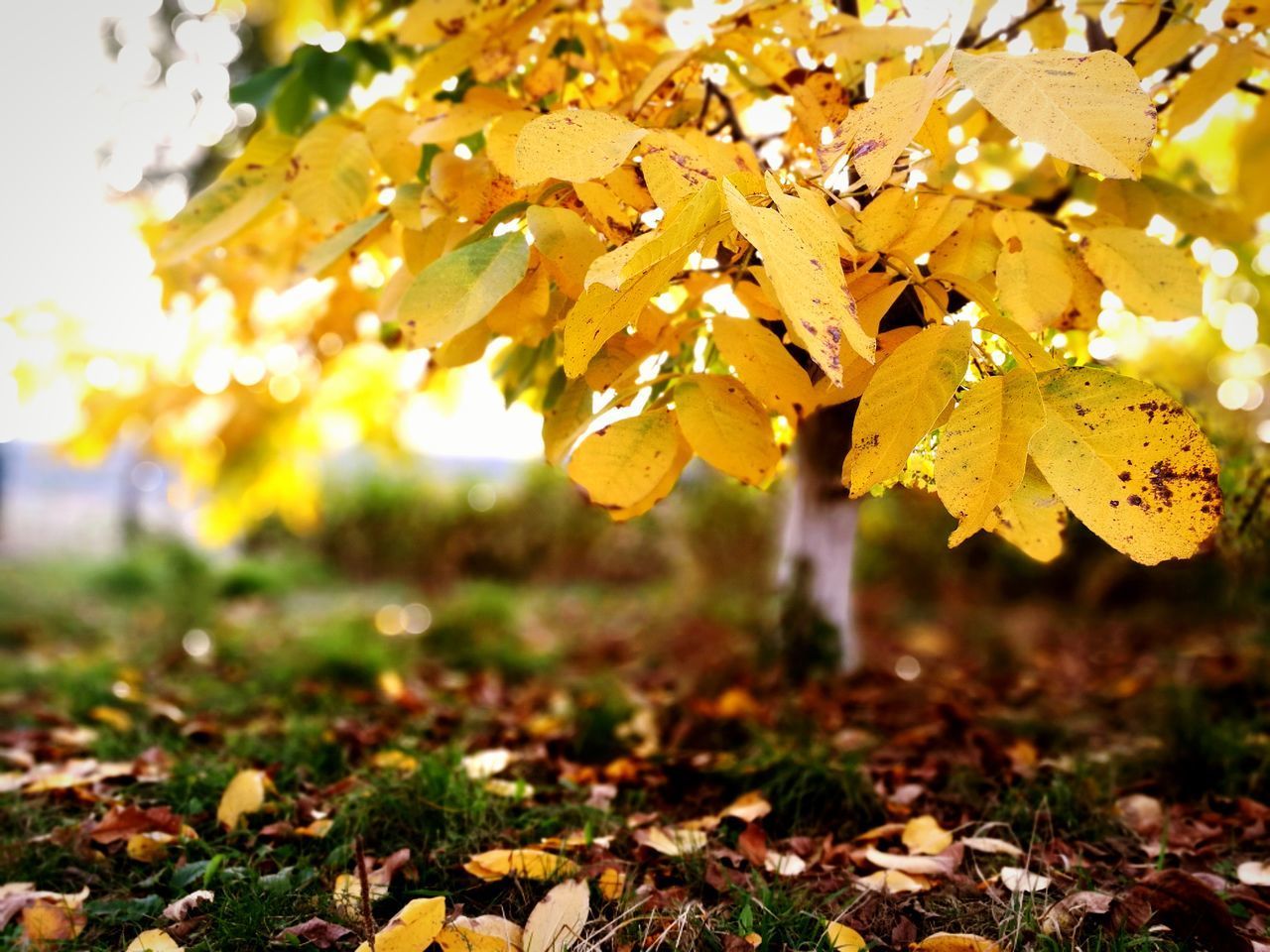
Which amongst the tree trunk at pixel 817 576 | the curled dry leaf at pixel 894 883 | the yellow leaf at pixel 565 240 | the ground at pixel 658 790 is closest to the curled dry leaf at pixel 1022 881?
the ground at pixel 658 790

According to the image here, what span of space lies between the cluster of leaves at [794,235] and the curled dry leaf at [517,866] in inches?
21.6

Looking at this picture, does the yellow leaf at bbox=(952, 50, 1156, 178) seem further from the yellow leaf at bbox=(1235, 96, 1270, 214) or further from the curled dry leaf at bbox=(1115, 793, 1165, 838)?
the curled dry leaf at bbox=(1115, 793, 1165, 838)

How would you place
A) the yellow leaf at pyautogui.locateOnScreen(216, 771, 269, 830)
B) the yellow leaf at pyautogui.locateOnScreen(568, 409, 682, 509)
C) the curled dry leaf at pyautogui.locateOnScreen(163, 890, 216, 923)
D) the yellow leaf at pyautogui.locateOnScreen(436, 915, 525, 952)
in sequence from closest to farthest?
1. the yellow leaf at pyautogui.locateOnScreen(568, 409, 682, 509)
2. the yellow leaf at pyautogui.locateOnScreen(436, 915, 525, 952)
3. the curled dry leaf at pyautogui.locateOnScreen(163, 890, 216, 923)
4. the yellow leaf at pyautogui.locateOnScreen(216, 771, 269, 830)

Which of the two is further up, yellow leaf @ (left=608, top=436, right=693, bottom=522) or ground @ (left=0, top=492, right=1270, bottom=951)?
yellow leaf @ (left=608, top=436, right=693, bottom=522)

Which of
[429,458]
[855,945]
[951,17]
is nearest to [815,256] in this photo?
[951,17]

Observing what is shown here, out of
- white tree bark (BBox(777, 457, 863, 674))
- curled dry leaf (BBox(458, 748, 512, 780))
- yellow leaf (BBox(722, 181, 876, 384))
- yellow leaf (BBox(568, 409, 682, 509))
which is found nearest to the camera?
yellow leaf (BBox(722, 181, 876, 384))

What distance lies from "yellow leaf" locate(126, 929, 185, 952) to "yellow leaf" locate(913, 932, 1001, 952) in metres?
0.93

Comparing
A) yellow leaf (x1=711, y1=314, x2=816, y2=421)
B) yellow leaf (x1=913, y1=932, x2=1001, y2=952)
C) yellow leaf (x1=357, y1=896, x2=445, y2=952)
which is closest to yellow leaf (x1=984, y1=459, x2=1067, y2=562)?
yellow leaf (x1=711, y1=314, x2=816, y2=421)

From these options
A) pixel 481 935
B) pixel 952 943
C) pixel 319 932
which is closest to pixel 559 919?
pixel 481 935

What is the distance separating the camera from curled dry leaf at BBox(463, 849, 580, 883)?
1309 mm

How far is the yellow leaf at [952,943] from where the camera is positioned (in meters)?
1.15

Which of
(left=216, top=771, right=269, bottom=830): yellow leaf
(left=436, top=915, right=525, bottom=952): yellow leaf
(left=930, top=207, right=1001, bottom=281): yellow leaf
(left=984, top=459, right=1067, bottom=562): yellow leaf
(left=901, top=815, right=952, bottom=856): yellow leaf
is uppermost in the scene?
(left=930, top=207, right=1001, bottom=281): yellow leaf

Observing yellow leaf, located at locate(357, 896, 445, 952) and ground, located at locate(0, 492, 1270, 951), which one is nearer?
yellow leaf, located at locate(357, 896, 445, 952)

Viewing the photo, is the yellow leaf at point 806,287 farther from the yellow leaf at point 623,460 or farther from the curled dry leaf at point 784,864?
the curled dry leaf at point 784,864
